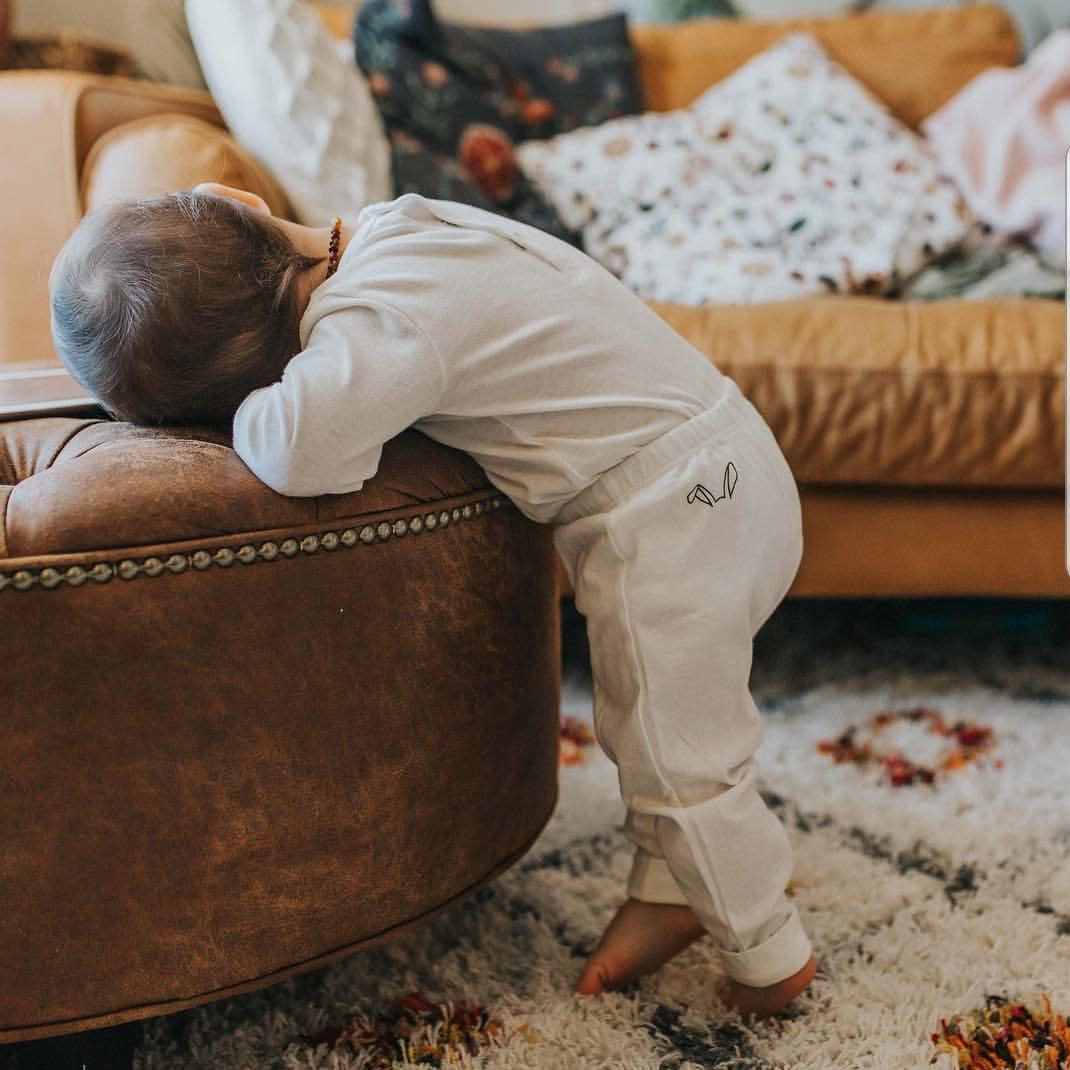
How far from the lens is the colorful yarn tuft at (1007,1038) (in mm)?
845

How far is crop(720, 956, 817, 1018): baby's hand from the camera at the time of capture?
0.91 metres

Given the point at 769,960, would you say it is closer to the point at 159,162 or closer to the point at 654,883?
the point at 654,883

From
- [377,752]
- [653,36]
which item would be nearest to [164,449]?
[377,752]

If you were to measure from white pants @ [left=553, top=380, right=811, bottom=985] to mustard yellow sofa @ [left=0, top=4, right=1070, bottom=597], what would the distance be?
1.59 ft

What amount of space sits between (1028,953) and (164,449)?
0.81 metres

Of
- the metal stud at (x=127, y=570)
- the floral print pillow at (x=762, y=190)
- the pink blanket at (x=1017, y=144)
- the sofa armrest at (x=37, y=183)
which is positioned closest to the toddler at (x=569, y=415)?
the metal stud at (x=127, y=570)

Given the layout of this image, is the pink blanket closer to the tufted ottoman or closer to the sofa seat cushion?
the sofa seat cushion

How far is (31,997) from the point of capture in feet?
2.42

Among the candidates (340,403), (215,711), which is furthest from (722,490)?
(215,711)

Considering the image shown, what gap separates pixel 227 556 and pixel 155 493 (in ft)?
0.19

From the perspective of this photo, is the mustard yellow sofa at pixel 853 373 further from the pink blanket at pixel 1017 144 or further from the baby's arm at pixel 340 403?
the baby's arm at pixel 340 403

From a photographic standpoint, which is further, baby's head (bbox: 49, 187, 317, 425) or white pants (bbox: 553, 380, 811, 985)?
white pants (bbox: 553, 380, 811, 985)

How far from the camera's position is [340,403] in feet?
2.49

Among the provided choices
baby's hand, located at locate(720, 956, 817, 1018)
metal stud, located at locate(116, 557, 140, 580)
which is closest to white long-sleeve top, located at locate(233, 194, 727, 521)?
metal stud, located at locate(116, 557, 140, 580)
